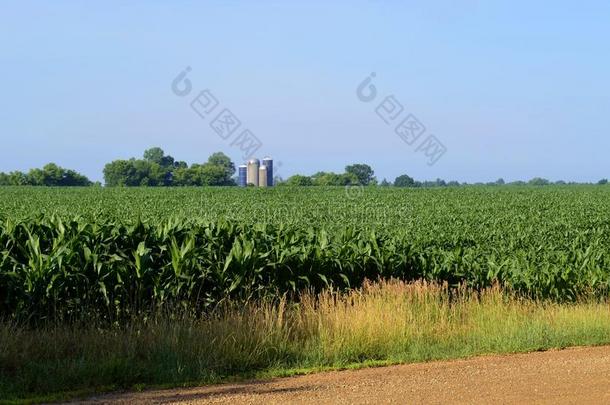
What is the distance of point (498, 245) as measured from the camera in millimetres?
27266

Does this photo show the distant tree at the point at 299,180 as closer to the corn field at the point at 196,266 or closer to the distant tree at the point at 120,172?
the distant tree at the point at 120,172

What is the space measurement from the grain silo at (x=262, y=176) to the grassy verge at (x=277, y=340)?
83032 mm

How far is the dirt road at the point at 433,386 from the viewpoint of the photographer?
7.18 meters

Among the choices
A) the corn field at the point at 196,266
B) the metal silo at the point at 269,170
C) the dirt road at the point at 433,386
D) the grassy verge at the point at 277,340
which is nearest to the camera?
the dirt road at the point at 433,386

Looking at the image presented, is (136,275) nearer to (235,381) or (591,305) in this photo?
(235,381)

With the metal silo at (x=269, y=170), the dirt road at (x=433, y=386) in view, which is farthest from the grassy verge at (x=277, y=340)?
the metal silo at (x=269, y=170)

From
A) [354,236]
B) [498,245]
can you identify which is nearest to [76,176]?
[498,245]

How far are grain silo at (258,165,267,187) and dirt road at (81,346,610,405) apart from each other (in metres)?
86.0

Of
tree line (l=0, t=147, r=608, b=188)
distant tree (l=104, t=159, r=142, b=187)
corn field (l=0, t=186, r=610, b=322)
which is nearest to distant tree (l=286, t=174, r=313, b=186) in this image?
tree line (l=0, t=147, r=608, b=188)

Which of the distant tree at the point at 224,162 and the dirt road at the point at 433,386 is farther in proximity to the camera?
the distant tree at the point at 224,162

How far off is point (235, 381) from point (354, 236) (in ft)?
24.1

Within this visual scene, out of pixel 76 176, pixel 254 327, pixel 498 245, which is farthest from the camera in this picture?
pixel 76 176

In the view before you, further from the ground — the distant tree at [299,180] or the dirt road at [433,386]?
the distant tree at [299,180]

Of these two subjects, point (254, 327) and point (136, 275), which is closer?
point (254, 327)
